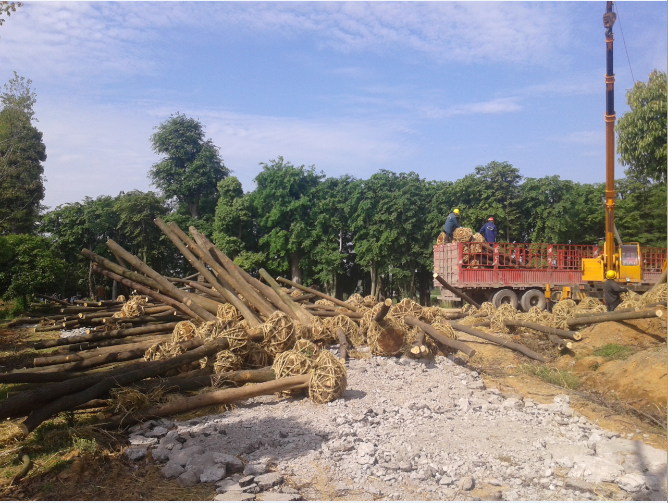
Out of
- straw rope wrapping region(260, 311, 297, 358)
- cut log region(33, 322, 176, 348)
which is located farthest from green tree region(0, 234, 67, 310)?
straw rope wrapping region(260, 311, 297, 358)

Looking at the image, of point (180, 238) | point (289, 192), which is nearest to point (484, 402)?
point (180, 238)

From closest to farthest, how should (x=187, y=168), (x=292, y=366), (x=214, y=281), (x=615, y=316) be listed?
1. (x=292, y=366)
2. (x=615, y=316)
3. (x=214, y=281)
4. (x=187, y=168)

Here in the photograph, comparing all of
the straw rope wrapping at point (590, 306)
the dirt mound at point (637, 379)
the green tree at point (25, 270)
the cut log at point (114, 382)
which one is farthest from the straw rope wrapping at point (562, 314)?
the green tree at point (25, 270)

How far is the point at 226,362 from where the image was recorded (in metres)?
7.03

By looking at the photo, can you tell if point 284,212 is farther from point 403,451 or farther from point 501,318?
point 403,451

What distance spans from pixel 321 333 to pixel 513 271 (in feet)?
32.8

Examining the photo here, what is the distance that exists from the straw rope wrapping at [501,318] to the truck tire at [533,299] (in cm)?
552

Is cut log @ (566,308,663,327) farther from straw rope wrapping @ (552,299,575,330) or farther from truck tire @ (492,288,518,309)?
truck tire @ (492,288,518,309)

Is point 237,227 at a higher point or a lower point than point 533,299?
higher

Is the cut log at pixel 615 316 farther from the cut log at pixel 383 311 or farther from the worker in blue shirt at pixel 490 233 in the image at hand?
the worker in blue shirt at pixel 490 233

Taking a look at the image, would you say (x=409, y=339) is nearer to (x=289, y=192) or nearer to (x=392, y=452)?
(x=392, y=452)

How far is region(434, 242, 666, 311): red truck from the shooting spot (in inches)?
655

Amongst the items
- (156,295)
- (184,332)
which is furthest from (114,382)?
(156,295)

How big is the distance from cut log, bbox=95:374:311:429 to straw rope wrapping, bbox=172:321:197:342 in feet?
7.17
